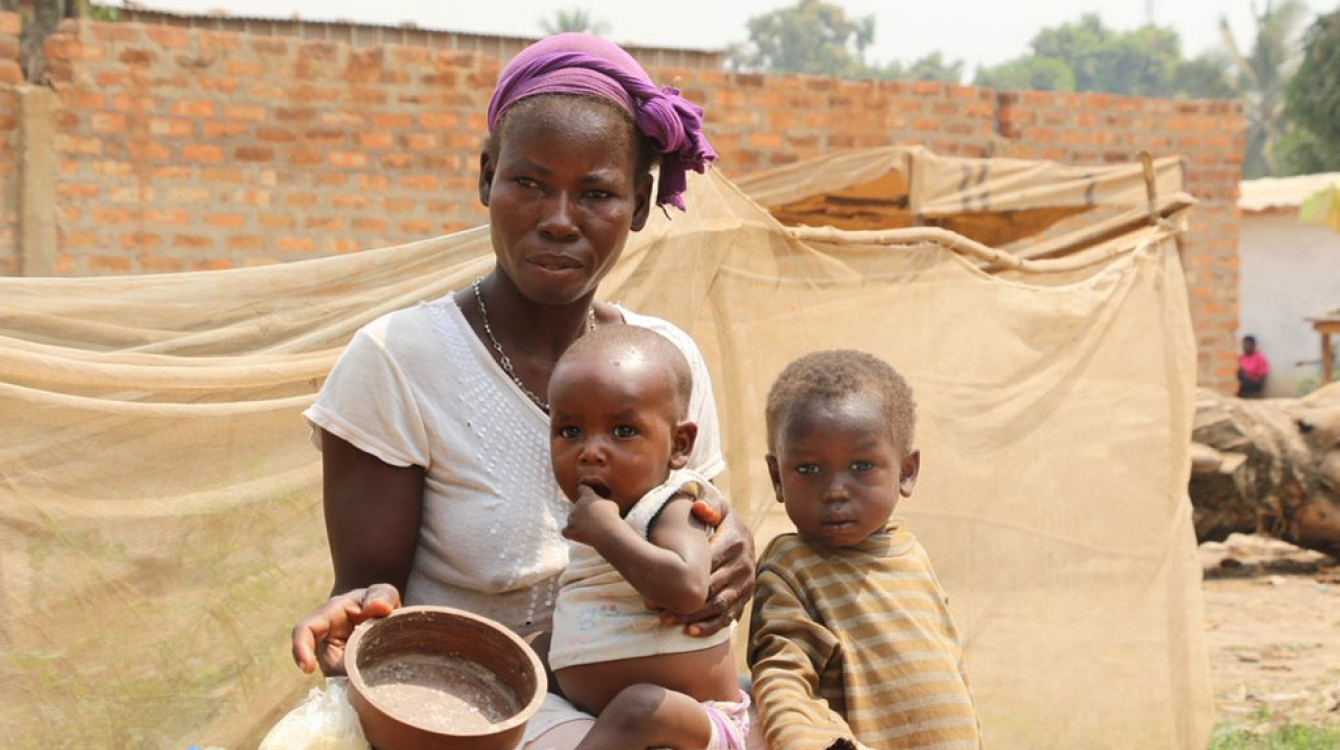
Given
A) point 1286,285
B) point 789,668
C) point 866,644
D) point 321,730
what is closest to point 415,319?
point 321,730

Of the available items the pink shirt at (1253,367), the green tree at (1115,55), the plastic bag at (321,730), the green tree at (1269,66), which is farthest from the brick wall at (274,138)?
the green tree at (1115,55)

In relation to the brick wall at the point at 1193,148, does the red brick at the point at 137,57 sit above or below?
above

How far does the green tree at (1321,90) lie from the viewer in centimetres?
2636

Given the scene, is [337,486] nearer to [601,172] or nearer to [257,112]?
[601,172]

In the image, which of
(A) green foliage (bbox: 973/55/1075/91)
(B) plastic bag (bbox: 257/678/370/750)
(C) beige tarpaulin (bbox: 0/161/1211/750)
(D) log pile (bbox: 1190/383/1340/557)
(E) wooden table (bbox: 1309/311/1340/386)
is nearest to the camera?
(B) plastic bag (bbox: 257/678/370/750)

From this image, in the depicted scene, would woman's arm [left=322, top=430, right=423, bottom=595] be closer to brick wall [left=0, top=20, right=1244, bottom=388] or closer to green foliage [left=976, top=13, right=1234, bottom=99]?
brick wall [left=0, top=20, right=1244, bottom=388]

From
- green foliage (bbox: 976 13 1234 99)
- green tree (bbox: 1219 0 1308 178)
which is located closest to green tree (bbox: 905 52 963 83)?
green foliage (bbox: 976 13 1234 99)

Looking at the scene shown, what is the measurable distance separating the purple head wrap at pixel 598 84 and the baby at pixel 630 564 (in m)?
0.38

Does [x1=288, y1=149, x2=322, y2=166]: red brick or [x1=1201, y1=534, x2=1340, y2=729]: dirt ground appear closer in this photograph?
[x1=1201, y1=534, x2=1340, y2=729]: dirt ground

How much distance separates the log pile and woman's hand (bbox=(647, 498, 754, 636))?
7147mm

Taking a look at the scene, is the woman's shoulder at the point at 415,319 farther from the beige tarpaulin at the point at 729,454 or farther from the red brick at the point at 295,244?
the red brick at the point at 295,244

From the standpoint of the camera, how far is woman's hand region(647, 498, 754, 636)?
2.18m

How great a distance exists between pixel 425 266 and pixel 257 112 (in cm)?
438

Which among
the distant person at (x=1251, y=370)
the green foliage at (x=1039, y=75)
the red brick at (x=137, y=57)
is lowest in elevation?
the distant person at (x=1251, y=370)
